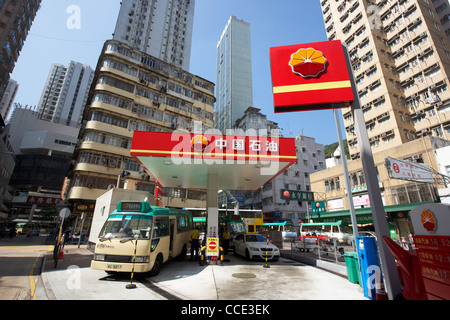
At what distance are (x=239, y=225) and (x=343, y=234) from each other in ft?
34.3

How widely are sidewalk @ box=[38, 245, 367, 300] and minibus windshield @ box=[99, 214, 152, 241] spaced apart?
150 cm

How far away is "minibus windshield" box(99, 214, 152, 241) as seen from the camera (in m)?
8.06

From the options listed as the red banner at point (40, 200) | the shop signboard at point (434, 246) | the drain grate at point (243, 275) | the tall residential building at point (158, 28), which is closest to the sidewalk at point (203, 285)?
the drain grate at point (243, 275)

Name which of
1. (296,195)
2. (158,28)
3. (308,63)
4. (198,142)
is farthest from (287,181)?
(158,28)

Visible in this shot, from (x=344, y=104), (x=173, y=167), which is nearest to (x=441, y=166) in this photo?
Answer: (x=344, y=104)

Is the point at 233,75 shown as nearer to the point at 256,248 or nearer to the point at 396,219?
the point at 396,219

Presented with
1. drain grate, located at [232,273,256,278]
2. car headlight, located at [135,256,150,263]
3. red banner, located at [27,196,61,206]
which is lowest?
drain grate, located at [232,273,256,278]

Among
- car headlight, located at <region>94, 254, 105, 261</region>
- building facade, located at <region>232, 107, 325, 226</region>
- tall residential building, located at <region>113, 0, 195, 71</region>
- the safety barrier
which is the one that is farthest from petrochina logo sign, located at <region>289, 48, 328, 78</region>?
tall residential building, located at <region>113, 0, 195, 71</region>

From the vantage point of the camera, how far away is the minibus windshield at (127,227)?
8.06m

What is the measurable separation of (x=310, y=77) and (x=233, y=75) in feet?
285

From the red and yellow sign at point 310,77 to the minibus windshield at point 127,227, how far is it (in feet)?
21.3

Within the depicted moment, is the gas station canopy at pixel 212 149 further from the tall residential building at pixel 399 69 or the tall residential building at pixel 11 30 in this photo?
the tall residential building at pixel 11 30

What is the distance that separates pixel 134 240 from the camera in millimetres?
7797

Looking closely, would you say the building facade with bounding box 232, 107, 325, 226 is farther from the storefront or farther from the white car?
the white car
